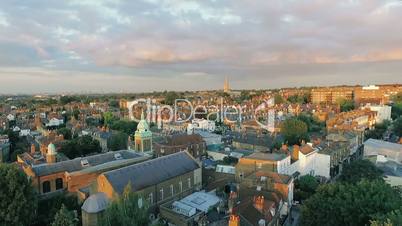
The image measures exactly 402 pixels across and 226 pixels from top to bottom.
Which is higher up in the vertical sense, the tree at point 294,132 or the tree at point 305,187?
the tree at point 294,132

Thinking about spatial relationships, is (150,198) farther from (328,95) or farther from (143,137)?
(328,95)

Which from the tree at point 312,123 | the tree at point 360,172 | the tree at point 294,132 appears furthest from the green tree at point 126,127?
the tree at point 360,172

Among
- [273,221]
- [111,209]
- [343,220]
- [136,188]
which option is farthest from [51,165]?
[343,220]

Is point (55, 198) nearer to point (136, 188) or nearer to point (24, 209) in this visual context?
point (24, 209)

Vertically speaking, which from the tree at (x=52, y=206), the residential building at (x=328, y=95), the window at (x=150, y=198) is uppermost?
the residential building at (x=328, y=95)

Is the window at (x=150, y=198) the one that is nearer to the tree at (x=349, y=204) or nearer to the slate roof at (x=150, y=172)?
the slate roof at (x=150, y=172)

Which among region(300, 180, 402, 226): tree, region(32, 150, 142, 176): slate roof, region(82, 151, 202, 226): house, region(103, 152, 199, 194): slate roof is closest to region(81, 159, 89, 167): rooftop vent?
region(32, 150, 142, 176): slate roof

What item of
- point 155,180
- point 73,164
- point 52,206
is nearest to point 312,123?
point 155,180

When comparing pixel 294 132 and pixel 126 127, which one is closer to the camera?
pixel 294 132
